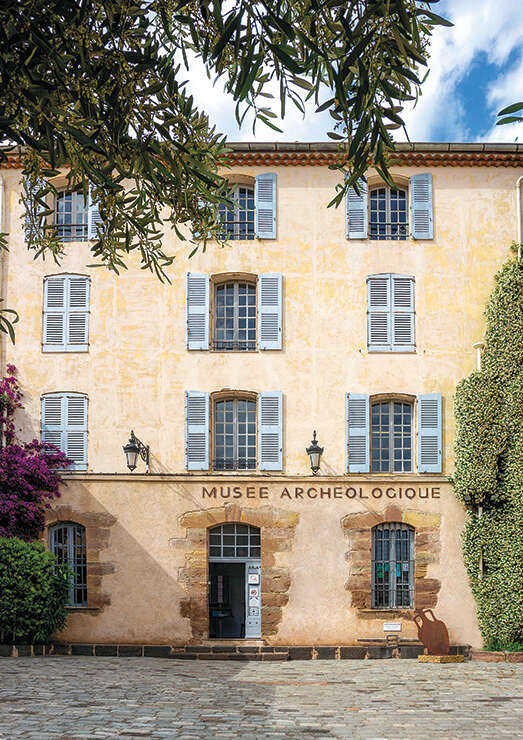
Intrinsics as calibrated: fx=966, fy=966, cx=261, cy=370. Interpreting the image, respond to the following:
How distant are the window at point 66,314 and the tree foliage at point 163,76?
1251cm

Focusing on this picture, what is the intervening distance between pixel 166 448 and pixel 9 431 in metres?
3.09

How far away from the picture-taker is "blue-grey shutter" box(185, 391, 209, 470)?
18859mm

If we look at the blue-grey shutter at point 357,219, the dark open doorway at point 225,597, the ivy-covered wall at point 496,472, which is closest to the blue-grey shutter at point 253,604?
the dark open doorway at point 225,597

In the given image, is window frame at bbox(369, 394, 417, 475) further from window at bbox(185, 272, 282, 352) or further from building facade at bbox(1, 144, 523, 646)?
window at bbox(185, 272, 282, 352)

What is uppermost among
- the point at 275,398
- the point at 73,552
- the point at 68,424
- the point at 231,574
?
the point at 275,398

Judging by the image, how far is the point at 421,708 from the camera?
464 inches

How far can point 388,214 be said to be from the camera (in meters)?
19.7

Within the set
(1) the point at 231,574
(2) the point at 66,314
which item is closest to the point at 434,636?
(1) the point at 231,574

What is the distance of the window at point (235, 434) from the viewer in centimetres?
1912

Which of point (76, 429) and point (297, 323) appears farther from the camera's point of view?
point (297, 323)

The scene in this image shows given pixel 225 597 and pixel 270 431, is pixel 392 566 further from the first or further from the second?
pixel 270 431

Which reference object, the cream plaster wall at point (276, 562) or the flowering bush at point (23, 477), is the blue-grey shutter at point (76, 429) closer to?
the flowering bush at point (23, 477)

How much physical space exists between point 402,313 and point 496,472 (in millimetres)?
3591

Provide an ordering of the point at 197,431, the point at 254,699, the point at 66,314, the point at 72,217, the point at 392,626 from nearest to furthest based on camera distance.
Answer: the point at 254,699, the point at 392,626, the point at 197,431, the point at 66,314, the point at 72,217
